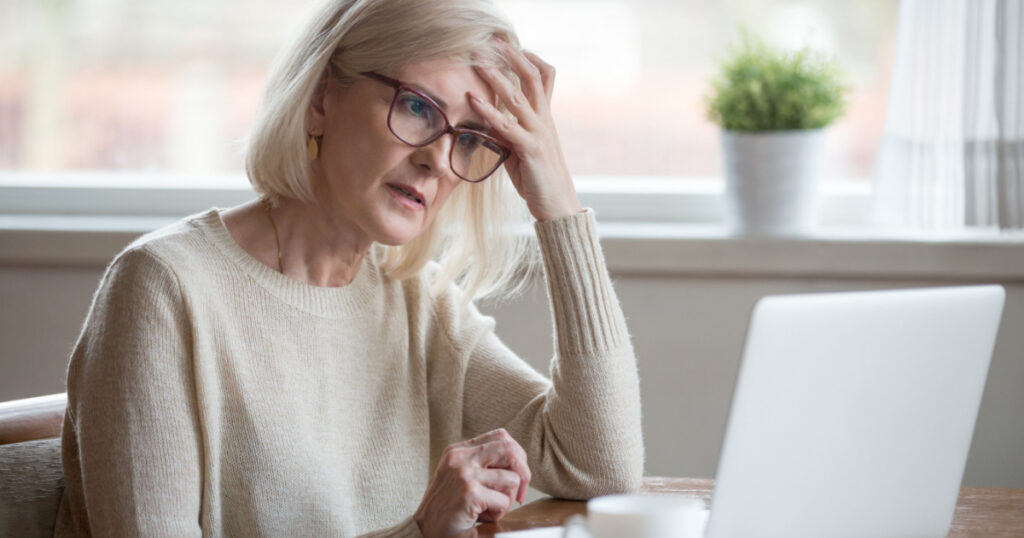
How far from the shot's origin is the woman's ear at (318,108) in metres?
1.47

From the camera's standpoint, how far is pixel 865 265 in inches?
87.6

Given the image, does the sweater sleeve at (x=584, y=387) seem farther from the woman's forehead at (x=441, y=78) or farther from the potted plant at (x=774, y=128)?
the potted plant at (x=774, y=128)

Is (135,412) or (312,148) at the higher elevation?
(312,148)

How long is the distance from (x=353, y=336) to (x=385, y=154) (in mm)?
268

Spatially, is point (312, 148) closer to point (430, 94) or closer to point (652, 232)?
point (430, 94)

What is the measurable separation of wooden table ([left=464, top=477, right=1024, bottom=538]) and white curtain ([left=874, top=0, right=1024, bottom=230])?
94 centimetres

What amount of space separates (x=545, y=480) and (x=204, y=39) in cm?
158

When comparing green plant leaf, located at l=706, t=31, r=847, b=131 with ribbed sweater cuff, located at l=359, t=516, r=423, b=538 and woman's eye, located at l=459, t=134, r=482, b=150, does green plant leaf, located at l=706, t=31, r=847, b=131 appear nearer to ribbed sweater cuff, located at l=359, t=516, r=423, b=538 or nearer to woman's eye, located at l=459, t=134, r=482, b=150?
woman's eye, located at l=459, t=134, r=482, b=150

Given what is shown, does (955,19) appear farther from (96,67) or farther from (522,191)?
(96,67)

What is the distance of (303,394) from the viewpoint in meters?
1.43

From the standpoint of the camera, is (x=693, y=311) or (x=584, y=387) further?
(x=693, y=311)

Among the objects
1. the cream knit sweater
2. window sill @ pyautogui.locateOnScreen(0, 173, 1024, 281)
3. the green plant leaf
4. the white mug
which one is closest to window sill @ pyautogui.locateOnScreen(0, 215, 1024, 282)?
window sill @ pyautogui.locateOnScreen(0, 173, 1024, 281)

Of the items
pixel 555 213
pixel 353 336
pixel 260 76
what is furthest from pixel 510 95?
pixel 260 76

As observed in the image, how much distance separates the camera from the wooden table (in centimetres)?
121
